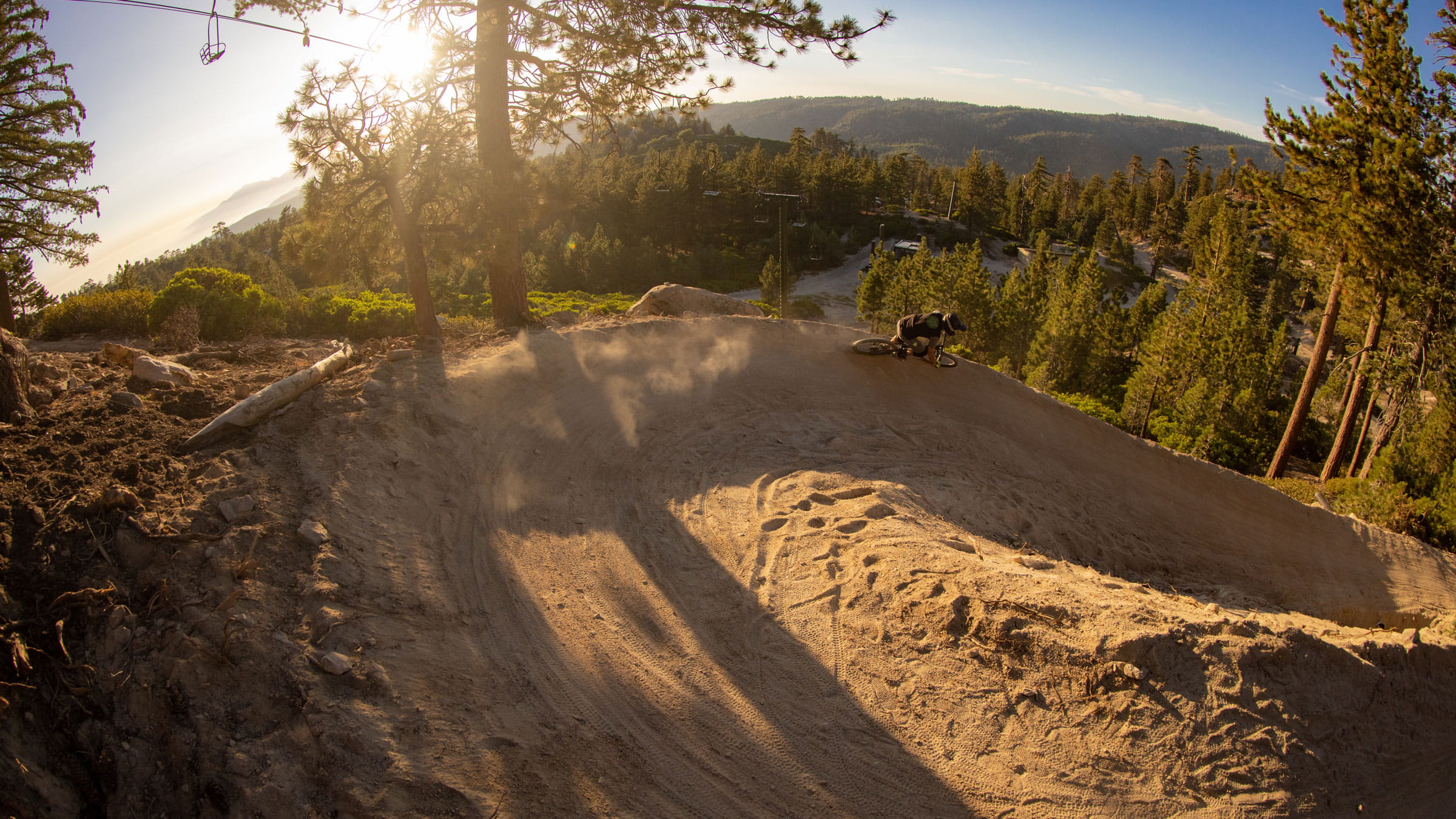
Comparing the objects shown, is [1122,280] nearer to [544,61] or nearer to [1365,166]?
[1365,166]

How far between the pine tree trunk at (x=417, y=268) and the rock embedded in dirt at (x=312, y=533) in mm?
5290

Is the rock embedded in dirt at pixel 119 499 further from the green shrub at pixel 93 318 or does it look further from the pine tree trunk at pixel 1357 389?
the pine tree trunk at pixel 1357 389

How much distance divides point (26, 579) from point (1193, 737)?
8875 mm

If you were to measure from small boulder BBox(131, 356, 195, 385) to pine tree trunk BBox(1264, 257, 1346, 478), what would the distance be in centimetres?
2693

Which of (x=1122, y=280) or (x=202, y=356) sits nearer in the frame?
(x=202, y=356)

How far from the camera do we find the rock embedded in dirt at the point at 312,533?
5820mm

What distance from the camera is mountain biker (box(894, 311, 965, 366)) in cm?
1221

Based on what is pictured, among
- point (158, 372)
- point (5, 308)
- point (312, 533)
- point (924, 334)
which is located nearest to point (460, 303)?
point (5, 308)

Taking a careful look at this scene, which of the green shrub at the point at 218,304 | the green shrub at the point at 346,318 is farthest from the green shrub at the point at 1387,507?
the green shrub at the point at 218,304

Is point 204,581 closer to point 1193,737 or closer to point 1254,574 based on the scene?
point 1193,737

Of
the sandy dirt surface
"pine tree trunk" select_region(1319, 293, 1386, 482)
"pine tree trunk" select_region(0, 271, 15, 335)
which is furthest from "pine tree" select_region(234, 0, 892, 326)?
the sandy dirt surface

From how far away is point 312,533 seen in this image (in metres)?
5.85

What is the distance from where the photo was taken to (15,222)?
18000 millimetres

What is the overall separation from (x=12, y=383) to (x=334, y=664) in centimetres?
485
